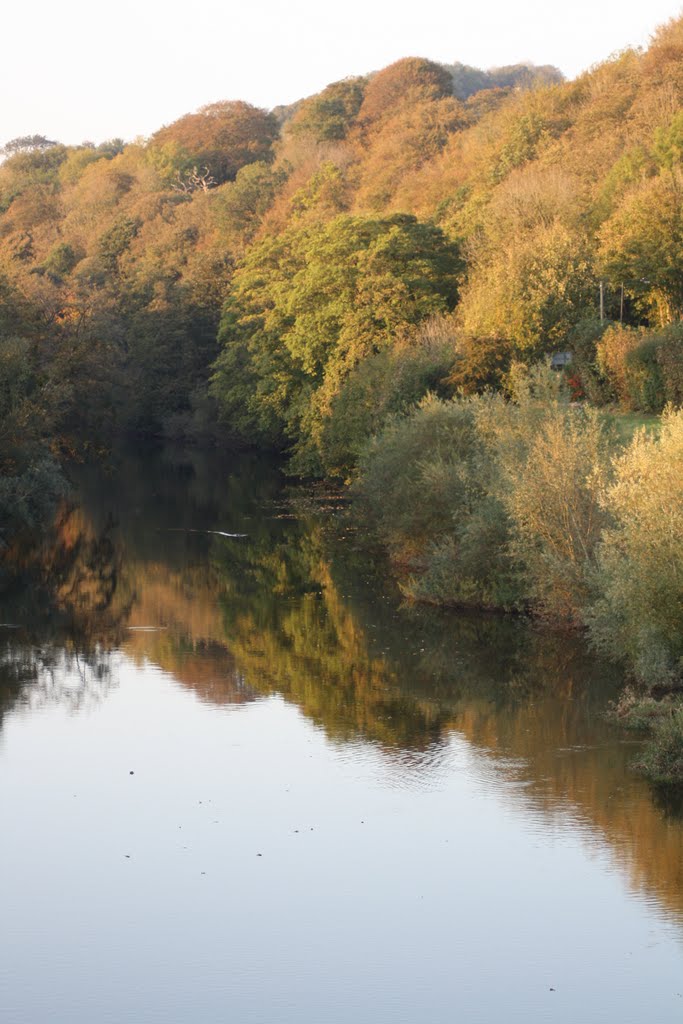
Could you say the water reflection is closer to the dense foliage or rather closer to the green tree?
the dense foliage

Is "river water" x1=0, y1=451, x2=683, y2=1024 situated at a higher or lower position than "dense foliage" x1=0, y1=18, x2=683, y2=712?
lower

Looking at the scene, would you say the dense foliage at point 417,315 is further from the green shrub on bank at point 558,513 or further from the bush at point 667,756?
the bush at point 667,756

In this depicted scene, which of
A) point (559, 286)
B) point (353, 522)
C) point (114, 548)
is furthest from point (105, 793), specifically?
point (559, 286)

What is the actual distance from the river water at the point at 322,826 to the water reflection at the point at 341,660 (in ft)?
0.23

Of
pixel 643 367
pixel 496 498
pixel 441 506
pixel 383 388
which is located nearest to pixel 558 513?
pixel 496 498

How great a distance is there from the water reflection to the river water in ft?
0.23

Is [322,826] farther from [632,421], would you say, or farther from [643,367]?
[643,367]

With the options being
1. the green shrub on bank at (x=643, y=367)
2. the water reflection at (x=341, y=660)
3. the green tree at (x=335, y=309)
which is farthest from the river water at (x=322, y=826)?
the green tree at (x=335, y=309)

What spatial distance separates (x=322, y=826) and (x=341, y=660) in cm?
860

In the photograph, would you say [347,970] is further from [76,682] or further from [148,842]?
[76,682]

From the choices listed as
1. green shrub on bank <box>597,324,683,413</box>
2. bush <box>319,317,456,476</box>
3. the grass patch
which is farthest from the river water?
bush <box>319,317,456,476</box>

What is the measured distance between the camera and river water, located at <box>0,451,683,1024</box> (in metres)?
12.4

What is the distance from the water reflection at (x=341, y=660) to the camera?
57.4 ft

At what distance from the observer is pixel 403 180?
258ft
